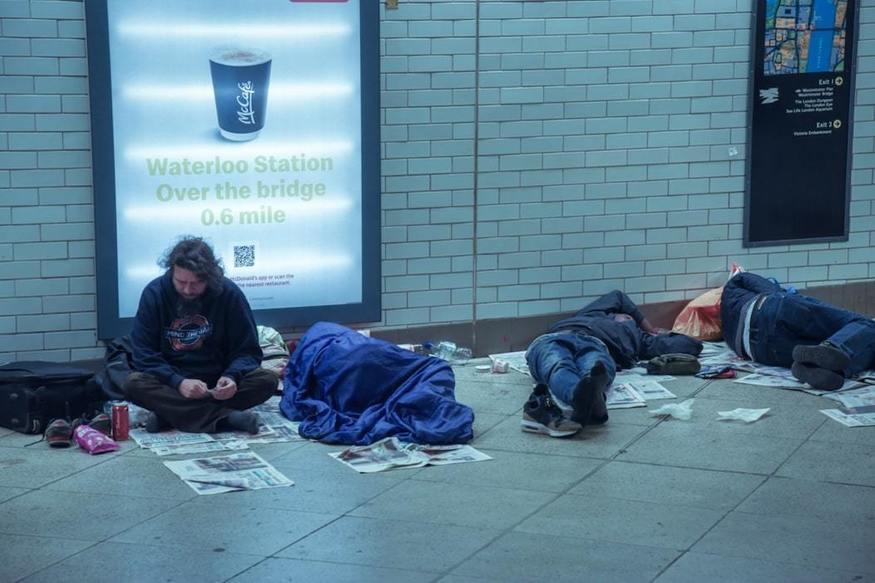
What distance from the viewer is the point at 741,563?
5.66 m

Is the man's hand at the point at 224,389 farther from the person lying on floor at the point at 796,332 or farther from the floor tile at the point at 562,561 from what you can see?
the person lying on floor at the point at 796,332

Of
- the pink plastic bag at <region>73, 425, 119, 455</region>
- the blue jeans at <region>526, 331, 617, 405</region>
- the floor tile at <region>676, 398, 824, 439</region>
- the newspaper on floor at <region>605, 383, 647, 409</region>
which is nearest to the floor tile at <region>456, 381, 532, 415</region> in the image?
the blue jeans at <region>526, 331, 617, 405</region>

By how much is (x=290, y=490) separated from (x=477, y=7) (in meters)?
4.50

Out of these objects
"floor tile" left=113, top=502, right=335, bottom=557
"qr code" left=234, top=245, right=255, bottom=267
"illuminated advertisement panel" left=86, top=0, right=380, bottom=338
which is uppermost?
"illuminated advertisement panel" left=86, top=0, right=380, bottom=338

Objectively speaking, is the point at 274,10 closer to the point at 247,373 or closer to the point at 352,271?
the point at 352,271

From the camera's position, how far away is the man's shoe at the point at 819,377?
344 inches

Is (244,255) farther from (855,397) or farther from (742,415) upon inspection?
(855,397)

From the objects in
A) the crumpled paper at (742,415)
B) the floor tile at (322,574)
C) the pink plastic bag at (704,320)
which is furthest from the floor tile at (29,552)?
the pink plastic bag at (704,320)

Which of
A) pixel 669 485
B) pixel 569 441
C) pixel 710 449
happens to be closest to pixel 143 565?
pixel 669 485

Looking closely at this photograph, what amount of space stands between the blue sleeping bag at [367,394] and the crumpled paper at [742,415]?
1655 millimetres

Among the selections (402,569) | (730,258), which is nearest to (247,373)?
(402,569)

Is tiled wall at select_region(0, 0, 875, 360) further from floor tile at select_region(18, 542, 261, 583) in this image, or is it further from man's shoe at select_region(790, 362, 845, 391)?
floor tile at select_region(18, 542, 261, 583)

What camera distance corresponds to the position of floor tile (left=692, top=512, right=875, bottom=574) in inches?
225

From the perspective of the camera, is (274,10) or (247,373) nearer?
(247,373)
